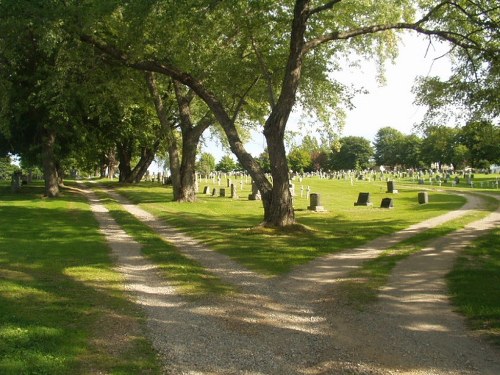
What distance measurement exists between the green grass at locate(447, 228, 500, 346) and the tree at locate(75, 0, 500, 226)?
597 cm

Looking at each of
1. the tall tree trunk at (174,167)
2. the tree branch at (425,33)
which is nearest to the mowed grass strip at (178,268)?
the tree branch at (425,33)

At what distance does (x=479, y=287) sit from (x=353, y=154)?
108 meters

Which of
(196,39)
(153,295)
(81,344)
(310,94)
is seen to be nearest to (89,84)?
(196,39)

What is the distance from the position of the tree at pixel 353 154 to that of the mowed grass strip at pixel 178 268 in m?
102

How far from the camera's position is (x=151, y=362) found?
Result: 17.3 ft

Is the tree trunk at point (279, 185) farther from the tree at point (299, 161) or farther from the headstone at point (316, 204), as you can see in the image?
the tree at point (299, 161)

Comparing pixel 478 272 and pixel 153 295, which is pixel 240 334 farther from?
pixel 478 272

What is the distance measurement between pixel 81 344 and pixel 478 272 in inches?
303

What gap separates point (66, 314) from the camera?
23.0ft

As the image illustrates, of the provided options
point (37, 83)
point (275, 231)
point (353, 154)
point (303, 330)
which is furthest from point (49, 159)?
point (353, 154)

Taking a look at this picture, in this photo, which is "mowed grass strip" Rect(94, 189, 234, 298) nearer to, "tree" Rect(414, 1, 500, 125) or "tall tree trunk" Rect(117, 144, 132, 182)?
"tree" Rect(414, 1, 500, 125)

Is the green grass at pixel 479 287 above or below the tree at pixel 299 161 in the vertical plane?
below

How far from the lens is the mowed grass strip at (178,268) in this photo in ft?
28.5

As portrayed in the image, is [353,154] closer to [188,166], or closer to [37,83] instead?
[188,166]
